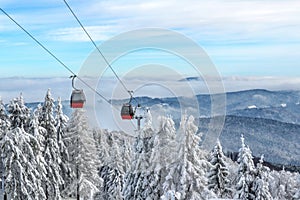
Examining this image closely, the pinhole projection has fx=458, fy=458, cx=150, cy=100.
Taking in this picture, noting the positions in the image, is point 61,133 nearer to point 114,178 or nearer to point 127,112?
point 114,178

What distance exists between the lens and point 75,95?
21328 mm

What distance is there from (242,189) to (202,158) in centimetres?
995

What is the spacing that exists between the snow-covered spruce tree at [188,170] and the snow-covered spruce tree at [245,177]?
1010 cm

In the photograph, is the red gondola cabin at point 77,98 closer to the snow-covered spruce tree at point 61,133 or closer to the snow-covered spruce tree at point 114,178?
the snow-covered spruce tree at point 61,133

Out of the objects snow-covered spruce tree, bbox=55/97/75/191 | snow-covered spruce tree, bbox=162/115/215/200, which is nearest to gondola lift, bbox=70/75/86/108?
snow-covered spruce tree, bbox=162/115/215/200

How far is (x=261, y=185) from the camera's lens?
39.1m

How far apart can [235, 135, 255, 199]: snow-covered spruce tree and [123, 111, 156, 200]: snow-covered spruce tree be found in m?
9.28

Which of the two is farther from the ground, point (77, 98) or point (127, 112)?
point (77, 98)

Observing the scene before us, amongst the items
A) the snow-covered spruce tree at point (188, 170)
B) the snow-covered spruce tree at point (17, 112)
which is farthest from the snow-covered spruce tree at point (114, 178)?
the snow-covered spruce tree at point (188, 170)

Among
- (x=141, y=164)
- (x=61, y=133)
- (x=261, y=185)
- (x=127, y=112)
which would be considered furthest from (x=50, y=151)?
(x=261, y=185)

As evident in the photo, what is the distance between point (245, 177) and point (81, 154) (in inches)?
627

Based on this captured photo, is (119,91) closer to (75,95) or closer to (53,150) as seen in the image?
(75,95)

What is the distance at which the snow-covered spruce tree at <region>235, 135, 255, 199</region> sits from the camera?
3934cm

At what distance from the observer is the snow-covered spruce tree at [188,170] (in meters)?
29.4
